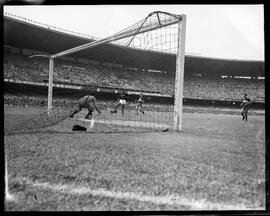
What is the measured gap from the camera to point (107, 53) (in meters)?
29.7

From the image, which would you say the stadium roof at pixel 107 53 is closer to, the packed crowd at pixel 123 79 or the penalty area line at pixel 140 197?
the packed crowd at pixel 123 79

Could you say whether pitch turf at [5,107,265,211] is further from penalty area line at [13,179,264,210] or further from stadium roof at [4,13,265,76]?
stadium roof at [4,13,265,76]

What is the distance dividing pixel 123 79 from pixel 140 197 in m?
29.6

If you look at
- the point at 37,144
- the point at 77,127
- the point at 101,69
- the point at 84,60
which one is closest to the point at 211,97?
the point at 101,69

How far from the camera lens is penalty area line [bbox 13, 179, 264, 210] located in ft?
7.30

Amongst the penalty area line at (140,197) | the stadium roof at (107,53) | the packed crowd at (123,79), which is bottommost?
the penalty area line at (140,197)

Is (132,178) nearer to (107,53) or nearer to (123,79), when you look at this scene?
(107,53)

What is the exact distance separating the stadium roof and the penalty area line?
890 inches

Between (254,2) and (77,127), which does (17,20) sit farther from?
(254,2)

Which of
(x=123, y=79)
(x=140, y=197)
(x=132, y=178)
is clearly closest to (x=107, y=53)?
(x=123, y=79)

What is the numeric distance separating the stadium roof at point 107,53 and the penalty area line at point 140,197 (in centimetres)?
2261

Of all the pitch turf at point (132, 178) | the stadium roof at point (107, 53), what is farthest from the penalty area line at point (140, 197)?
the stadium roof at point (107, 53)

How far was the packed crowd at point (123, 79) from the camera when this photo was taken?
24.9 metres

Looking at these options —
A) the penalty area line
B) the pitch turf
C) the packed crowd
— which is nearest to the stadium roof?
the packed crowd
